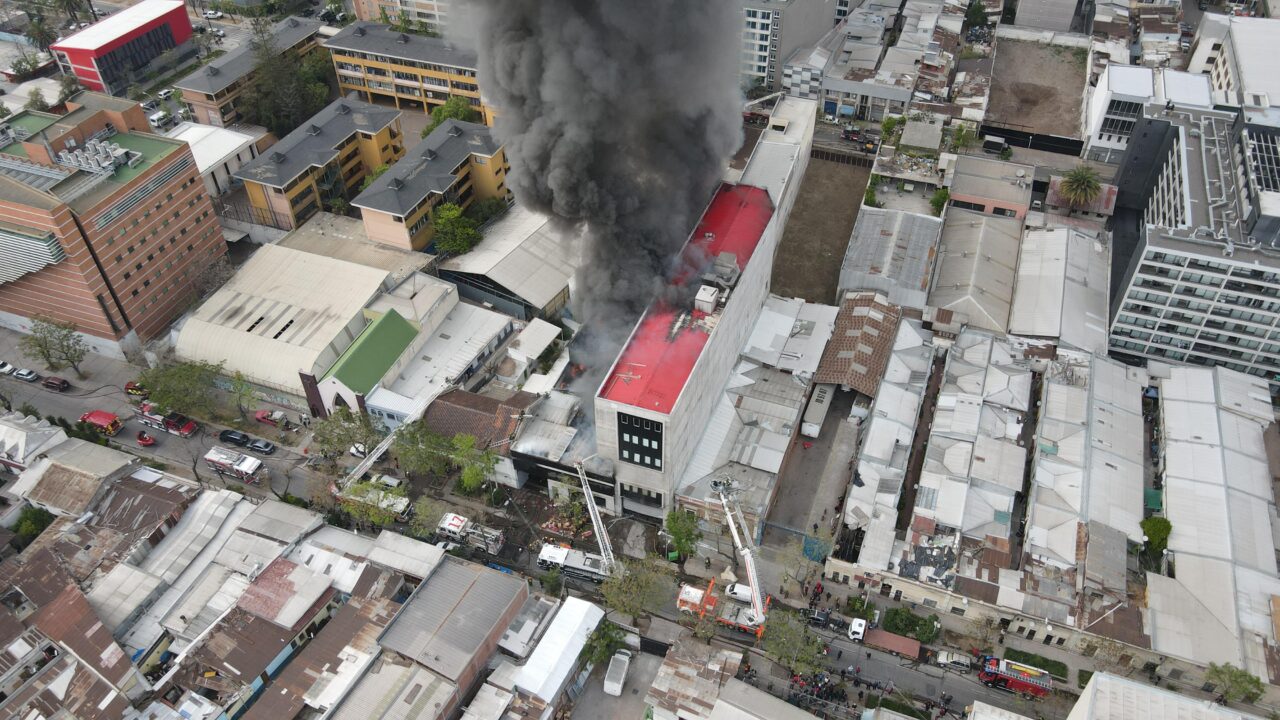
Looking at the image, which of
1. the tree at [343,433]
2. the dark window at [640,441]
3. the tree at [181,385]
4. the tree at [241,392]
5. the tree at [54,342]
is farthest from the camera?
the tree at [54,342]

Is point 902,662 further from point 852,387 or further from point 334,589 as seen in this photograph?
point 334,589

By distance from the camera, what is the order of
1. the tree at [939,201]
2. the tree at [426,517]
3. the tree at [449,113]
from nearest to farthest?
the tree at [426,517] → the tree at [939,201] → the tree at [449,113]

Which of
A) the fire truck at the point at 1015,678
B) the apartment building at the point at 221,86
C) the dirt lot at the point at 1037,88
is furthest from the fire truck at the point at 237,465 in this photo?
the dirt lot at the point at 1037,88

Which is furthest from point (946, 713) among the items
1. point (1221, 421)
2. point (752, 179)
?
point (752, 179)

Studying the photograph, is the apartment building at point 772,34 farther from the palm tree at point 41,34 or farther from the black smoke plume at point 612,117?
the palm tree at point 41,34

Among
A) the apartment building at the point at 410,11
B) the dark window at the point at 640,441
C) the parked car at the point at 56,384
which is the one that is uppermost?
the apartment building at the point at 410,11

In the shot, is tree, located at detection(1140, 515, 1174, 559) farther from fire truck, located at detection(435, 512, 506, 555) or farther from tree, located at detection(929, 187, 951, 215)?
fire truck, located at detection(435, 512, 506, 555)

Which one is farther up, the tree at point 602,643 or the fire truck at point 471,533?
the fire truck at point 471,533

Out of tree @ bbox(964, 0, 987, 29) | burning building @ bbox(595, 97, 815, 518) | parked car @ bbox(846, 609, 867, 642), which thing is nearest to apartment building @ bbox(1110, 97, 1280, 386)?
burning building @ bbox(595, 97, 815, 518)
